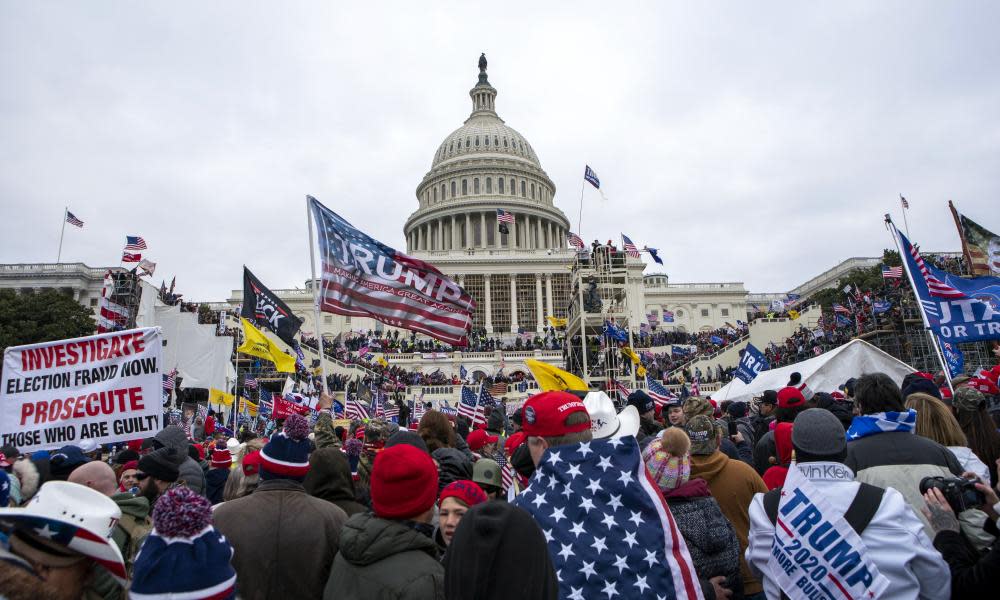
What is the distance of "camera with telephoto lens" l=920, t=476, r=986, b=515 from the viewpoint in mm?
2871

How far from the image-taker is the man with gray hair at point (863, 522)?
9.41 feet

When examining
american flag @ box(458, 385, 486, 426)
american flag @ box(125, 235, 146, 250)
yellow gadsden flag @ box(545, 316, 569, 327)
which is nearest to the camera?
american flag @ box(458, 385, 486, 426)

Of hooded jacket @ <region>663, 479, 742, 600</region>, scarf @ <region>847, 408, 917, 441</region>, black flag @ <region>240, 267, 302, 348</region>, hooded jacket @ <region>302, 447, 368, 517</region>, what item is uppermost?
black flag @ <region>240, 267, 302, 348</region>

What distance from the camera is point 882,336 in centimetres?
2845

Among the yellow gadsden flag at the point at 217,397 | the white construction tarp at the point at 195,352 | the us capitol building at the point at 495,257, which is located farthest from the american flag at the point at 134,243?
the us capitol building at the point at 495,257

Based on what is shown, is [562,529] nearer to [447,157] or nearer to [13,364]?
[13,364]

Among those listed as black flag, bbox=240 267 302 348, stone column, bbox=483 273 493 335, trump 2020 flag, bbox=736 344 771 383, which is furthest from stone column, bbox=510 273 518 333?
black flag, bbox=240 267 302 348

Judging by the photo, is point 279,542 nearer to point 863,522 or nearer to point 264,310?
point 863,522

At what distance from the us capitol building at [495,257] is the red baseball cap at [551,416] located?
58542mm

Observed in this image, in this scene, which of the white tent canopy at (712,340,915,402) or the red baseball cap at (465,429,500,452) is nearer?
the red baseball cap at (465,429,500,452)

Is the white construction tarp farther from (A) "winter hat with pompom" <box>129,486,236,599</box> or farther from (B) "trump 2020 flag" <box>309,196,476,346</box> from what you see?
(A) "winter hat with pompom" <box>129,486,236,599</box>

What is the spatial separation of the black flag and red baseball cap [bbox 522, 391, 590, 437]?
10.4m

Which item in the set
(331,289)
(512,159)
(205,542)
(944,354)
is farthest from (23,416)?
(512,159)

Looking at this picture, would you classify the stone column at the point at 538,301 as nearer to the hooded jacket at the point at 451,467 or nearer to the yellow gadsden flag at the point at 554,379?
the yellow gadsden flag at the point at 554,379
